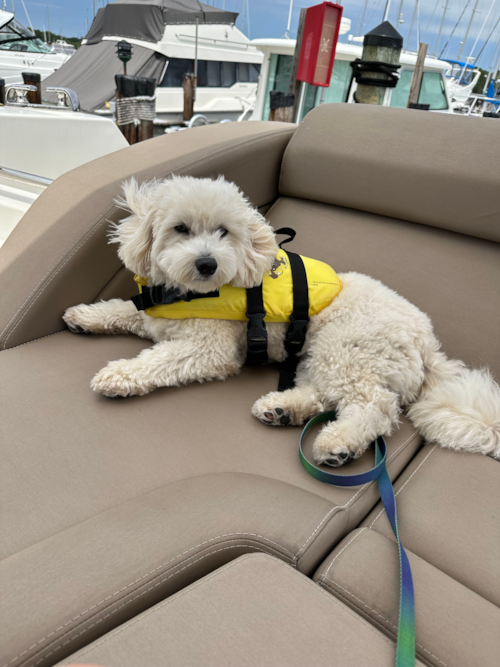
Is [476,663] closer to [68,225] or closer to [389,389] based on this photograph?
[389,389]

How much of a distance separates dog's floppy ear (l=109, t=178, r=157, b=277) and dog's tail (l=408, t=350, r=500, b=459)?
1134 mm

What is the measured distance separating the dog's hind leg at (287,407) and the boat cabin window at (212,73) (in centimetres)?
1220

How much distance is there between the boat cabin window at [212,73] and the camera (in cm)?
1185

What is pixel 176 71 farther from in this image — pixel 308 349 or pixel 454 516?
pixel 454 516

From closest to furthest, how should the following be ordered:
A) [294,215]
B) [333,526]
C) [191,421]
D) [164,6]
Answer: [333,526] < [191,421] < [294,215] < [164,6]

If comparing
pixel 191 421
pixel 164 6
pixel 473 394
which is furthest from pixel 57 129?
pixel 164 6

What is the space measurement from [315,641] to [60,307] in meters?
1.56

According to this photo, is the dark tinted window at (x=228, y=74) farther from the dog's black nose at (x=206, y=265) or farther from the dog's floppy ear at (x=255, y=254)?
the dog's black nose at (x=206, y=265)

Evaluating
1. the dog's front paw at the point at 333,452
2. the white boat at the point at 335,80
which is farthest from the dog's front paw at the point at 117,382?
the white boat at the point at 335,80

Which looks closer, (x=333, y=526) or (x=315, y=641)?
(x=315, y=641)

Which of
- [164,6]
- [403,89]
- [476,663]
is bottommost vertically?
[476,663]

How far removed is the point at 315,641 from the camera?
2.72 feet

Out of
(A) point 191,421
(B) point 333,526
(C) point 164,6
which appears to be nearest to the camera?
(B) point 333,526

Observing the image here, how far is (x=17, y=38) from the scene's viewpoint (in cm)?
726
